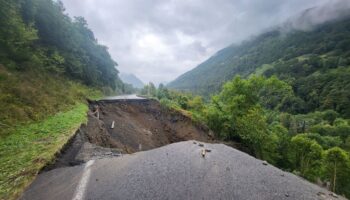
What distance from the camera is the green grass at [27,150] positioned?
5.93 m

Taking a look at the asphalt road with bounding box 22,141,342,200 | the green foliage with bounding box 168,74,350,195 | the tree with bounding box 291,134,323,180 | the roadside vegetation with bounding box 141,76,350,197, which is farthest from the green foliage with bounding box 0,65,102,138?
the tree with bounding box 291,134,323,180

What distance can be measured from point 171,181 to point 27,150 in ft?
17.9

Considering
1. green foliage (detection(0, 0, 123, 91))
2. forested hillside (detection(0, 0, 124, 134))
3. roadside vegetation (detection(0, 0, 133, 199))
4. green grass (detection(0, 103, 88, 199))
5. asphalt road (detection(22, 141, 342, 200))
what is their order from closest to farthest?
asphalt road (detection(22, 141, 342, 200))
green grass (detection(0, 103, 88, 199))
roadside vegetation (detection(0, 0, 133, 199))
forested hillside (detection(0, 0, 124, 134))
green foliage (detection(0, 0, 123, 91))

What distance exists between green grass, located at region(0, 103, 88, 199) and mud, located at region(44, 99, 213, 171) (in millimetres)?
793

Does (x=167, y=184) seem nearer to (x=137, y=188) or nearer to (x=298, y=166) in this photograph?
(x=137, y=188)

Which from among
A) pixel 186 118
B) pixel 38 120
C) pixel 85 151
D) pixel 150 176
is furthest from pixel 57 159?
pixel 186 118

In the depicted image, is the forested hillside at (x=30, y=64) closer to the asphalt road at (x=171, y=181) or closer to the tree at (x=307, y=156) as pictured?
the asphalt road at (x=171, y=181)

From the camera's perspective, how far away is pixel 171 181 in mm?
5715

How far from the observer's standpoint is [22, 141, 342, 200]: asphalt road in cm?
522

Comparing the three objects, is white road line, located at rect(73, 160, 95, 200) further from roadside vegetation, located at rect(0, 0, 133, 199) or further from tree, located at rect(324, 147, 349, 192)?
tree, located at rect(324, 147, 349, 192)

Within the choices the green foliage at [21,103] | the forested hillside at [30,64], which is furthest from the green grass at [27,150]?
the forested hillside at [30,64]

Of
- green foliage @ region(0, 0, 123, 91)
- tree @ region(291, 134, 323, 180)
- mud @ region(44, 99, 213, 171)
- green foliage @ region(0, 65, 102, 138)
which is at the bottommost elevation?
tree @ region(291, 134, 323, 180)

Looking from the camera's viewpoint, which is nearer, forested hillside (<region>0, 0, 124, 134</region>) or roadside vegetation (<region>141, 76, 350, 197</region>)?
forested hillside (<region>0, 0, 124, 134</region>)

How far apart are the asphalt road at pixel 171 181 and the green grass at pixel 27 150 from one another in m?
0.40
